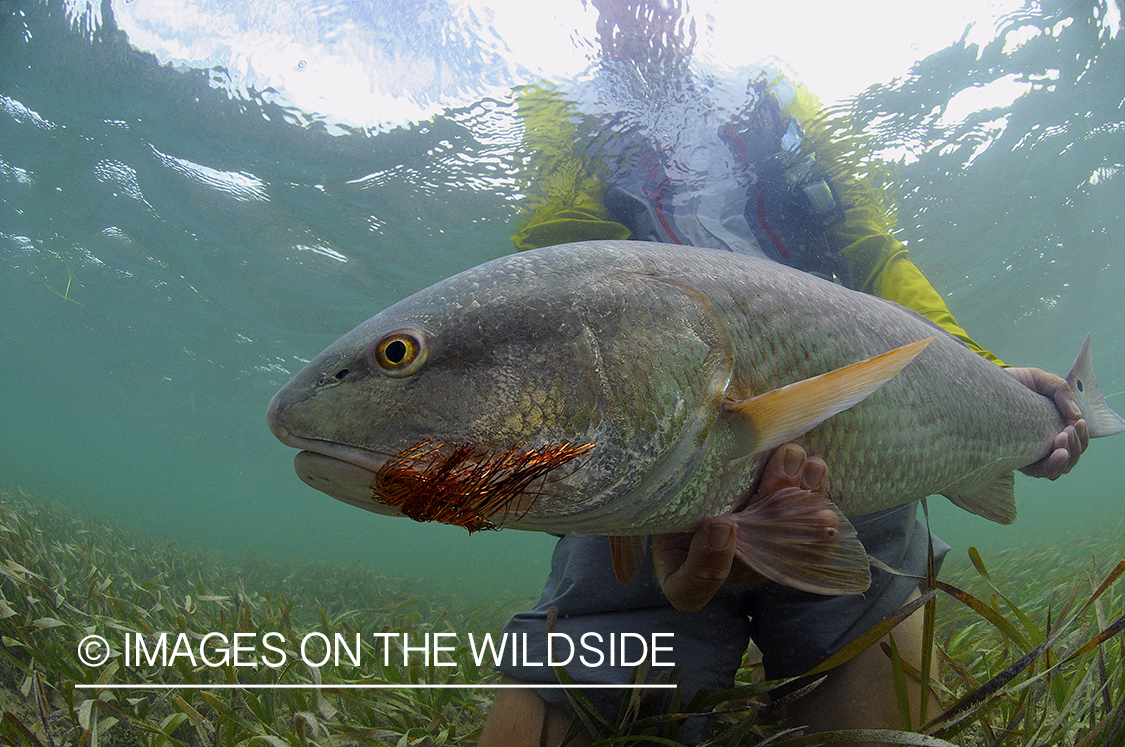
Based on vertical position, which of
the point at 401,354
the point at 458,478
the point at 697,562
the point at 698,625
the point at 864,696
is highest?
the point at 401,354

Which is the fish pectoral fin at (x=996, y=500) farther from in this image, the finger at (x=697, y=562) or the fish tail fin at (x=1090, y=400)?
the finger at (x=697, y=562)

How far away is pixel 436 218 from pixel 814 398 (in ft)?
33.7

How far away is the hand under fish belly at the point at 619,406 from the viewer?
3.35 ft

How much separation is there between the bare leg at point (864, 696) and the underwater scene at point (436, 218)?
8 centimetres

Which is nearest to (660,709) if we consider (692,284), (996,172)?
(692,284)

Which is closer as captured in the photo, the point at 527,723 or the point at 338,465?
the point at 338,465

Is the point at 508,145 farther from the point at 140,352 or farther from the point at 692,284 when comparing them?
the point at 140,352

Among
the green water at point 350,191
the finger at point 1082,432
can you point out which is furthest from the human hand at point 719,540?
the green water at point 350,191

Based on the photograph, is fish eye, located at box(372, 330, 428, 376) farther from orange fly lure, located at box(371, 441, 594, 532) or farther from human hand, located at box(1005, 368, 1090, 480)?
human hand, located at box(1005, 368, 1090, 480)

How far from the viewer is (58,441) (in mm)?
55344

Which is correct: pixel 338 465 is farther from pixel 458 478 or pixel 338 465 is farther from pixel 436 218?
pixel 436 218

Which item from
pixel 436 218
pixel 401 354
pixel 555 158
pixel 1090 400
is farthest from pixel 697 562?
pixel 436 218

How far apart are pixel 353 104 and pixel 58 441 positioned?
72010 mm

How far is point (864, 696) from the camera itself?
1981mm
